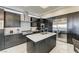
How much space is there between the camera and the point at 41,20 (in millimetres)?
1343

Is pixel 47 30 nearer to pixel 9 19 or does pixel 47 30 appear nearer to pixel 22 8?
pixel 22 8

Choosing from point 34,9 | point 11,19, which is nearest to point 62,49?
point 34,9

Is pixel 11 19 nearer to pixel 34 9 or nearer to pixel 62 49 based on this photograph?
pixel 34 9

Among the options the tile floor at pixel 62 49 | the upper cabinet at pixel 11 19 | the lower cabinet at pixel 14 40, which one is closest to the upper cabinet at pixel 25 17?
the upper cabinet at pixel 11 19

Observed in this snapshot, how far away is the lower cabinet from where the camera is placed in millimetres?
1174

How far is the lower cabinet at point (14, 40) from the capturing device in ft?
3.85

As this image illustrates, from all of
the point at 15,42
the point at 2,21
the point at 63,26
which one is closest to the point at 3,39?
the point at 15,42

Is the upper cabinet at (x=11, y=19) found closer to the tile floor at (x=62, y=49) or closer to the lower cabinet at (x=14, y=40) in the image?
the lower cabinet at (x=14, y=40)

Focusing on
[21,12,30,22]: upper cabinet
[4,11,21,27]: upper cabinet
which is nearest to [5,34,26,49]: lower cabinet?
[4,11,21,27]: upper cabinet

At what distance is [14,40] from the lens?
1223 millimetres

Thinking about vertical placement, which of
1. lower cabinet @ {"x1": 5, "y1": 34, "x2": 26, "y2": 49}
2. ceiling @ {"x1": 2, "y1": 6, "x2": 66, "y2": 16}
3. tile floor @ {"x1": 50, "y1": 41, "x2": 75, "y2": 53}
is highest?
ceiling @ {"x1": 2, "y1": 6, "x2": 66, "y2": 16}

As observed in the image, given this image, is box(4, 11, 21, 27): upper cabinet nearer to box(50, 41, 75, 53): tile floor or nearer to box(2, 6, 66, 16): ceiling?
box(2, 6, 66, 16): ceiling
